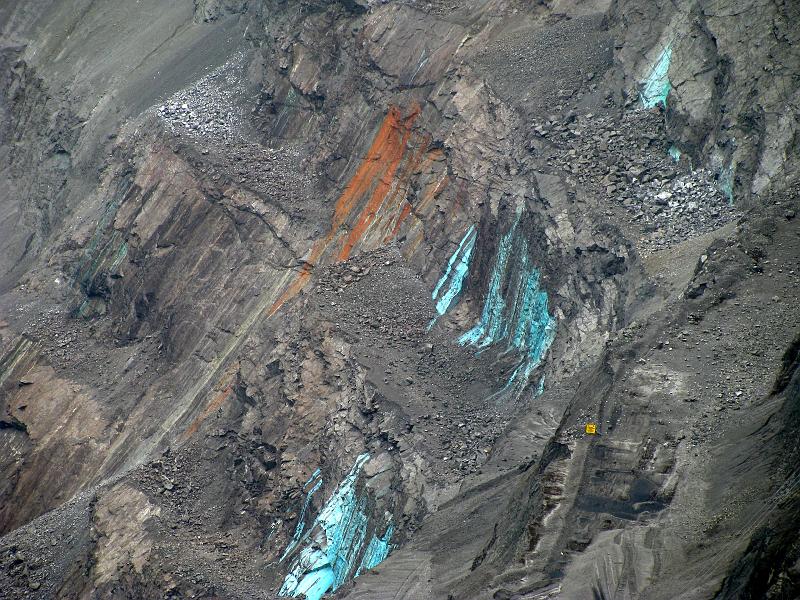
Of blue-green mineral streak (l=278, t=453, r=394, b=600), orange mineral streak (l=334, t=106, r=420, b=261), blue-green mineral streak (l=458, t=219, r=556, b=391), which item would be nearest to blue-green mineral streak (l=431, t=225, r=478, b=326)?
blue-green mineral streak (l=458, t=219, r=556, b=391)

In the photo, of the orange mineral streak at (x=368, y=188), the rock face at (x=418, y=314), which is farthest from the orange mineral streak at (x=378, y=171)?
the rock face at (x=418, y=314)

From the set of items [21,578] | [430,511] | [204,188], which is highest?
[204,188]

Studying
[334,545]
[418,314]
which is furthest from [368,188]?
[334,545]

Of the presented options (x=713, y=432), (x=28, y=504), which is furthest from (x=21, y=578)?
(x=713, y=432)

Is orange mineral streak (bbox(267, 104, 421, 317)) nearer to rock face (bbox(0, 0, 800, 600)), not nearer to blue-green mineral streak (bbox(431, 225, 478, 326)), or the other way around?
rock face (bbox(0, 0, 800, 600))

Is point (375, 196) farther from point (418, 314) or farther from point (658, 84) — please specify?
point (658, 84)

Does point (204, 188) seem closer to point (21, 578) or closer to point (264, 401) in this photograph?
point (264, 401)
